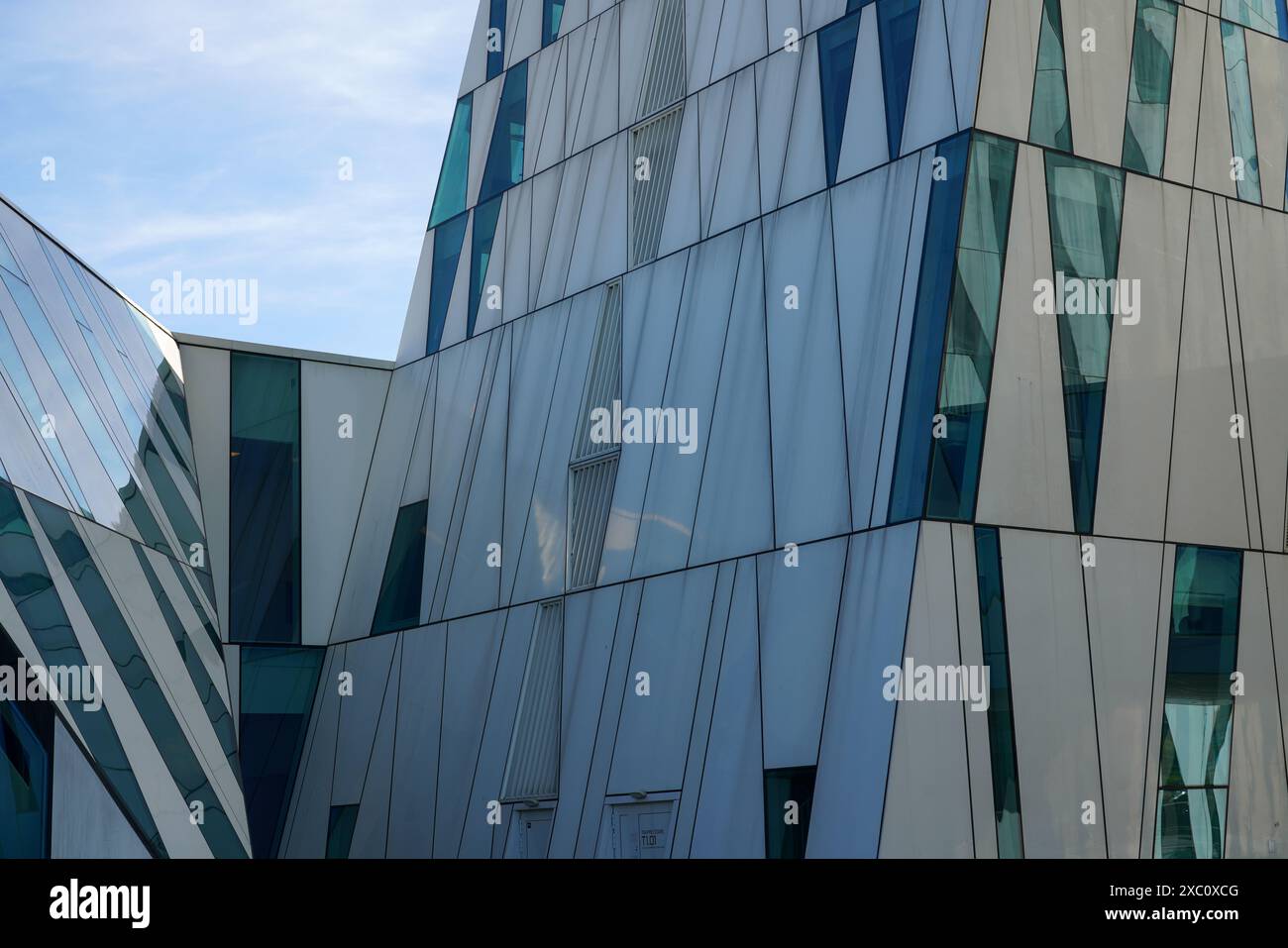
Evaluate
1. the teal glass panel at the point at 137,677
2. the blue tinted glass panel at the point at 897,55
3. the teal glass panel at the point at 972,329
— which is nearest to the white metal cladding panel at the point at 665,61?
the blue tinted glass panel at the point at 897,55

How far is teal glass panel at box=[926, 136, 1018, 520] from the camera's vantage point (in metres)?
16.4

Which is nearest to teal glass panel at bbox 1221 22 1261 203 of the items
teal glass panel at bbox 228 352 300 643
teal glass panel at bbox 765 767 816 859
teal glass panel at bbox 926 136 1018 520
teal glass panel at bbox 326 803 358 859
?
teal glass panel at bbox 926 136 1018 520

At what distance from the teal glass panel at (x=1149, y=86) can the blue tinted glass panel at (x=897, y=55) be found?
2822mm

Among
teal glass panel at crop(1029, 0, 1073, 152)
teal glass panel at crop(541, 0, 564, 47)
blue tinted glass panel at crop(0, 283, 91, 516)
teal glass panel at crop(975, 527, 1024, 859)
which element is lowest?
teal glass panel at crop(975, 527, 1024, 859)

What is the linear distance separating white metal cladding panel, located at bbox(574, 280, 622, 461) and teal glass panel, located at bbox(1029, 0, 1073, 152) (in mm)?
6610

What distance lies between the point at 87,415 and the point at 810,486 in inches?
329

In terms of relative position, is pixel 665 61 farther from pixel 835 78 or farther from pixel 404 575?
pixel 404 575

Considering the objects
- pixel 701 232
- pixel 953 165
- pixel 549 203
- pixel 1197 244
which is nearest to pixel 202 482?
pixel 549 203

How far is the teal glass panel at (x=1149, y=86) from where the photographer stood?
19.0 meters

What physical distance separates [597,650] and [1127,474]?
6994 mm

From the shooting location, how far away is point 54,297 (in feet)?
60.7

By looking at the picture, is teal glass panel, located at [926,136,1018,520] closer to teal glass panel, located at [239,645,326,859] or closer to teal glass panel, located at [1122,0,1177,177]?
teal glass panel, located at [1122,0,1177,177]

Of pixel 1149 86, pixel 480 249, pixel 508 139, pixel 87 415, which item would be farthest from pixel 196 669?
pixel 1149 86

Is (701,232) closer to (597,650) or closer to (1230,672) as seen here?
(597,650)
